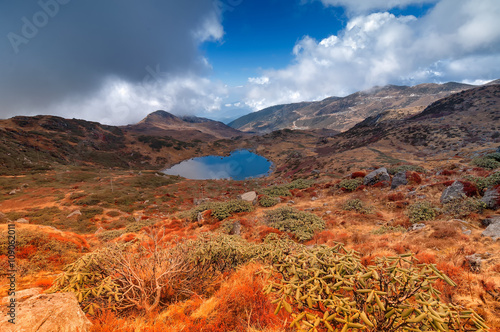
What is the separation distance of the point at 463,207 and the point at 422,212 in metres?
1.60

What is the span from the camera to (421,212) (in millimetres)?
10578

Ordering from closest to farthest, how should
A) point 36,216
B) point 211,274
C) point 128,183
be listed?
point 211,274
point 36,216
point 128,183

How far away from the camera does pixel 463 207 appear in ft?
31.3

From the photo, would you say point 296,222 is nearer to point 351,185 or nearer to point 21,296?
point 351,185

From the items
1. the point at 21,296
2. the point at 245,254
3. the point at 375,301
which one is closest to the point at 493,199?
the point at 375,301

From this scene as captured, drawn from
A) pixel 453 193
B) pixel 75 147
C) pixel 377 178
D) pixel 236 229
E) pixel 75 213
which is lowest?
pixel 236 229

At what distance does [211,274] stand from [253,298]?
1.55 metres

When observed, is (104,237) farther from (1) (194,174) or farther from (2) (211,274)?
(1) (194,174)

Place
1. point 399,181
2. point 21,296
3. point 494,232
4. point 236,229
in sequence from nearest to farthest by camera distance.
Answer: point 21,296 < point 494,232 < point 236,229 < point 399,181

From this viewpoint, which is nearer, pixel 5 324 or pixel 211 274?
pixel 5 324

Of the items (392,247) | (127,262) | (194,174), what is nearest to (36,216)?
(127,262)

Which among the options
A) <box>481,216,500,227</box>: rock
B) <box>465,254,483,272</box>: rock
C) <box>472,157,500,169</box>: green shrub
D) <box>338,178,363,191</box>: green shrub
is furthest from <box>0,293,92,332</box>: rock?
<box>472,157,500,169</box>: green shrub

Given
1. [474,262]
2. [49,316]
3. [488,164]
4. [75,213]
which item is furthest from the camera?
[75,213]

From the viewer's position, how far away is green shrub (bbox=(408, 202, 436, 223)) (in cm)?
1017
